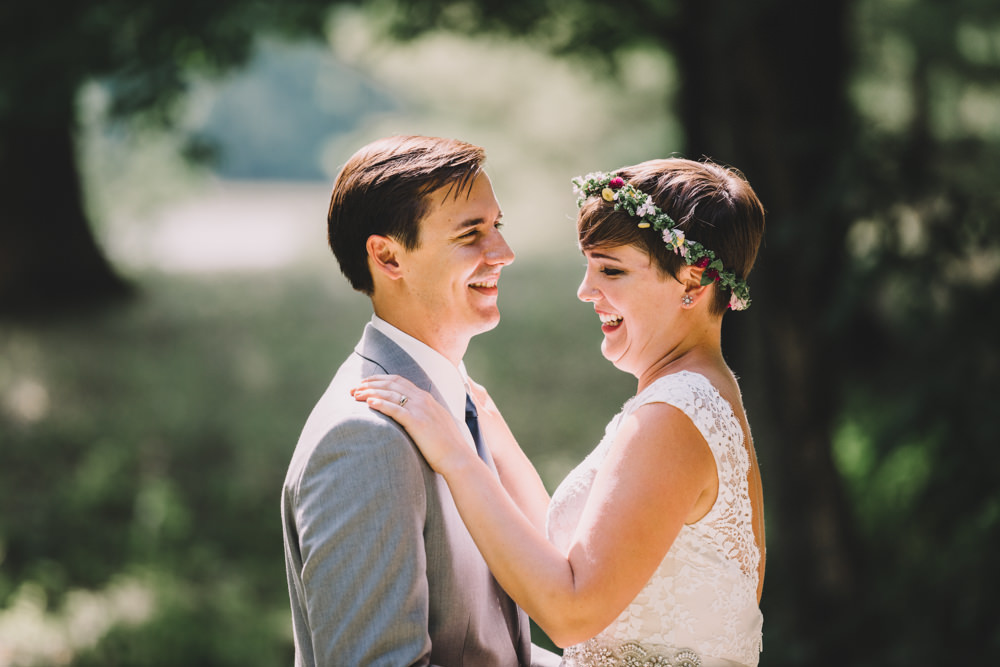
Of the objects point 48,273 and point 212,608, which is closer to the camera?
point 212,608

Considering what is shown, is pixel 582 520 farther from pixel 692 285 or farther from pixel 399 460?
pixel 692 285

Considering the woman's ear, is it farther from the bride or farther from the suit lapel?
the suit lapel

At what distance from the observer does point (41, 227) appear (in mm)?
12742

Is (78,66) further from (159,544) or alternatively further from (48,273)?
(48,273)

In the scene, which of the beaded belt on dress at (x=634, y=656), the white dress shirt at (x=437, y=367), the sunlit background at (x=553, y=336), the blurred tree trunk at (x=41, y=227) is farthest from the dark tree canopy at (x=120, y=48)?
the blurred tree trunk at (x=41, y=227)

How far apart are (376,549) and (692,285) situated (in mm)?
1027

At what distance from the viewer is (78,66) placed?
19.8ft

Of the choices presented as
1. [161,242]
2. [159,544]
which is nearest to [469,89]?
[161,242]

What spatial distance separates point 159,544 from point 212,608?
134 centimetres

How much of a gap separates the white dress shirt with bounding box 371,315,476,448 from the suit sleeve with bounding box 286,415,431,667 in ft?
1.13

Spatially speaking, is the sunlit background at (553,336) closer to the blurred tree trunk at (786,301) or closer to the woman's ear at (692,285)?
the blurred tree trunk at (786,301)

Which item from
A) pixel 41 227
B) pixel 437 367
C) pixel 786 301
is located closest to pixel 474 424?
pixel 437 367

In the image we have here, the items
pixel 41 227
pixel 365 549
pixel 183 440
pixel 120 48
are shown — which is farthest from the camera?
pixel 41 227

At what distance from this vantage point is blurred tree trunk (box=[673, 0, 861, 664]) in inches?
232
